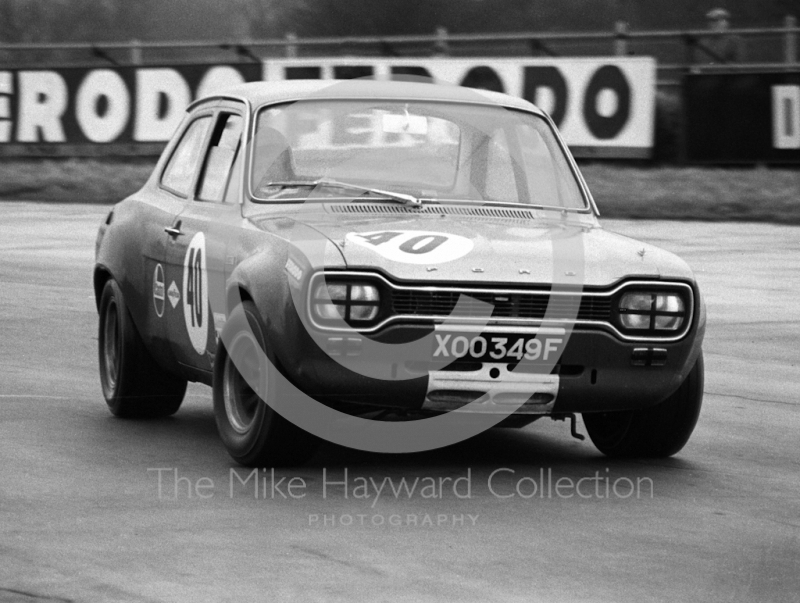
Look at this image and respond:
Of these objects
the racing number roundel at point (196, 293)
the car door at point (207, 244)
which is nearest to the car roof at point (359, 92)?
the car door at point (207, 244)

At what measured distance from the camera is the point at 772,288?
43.4ft

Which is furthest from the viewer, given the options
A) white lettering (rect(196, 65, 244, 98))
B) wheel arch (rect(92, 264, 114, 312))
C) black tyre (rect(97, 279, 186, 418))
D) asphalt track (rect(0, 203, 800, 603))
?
white lettering (rect(196, 65, 244, 98))

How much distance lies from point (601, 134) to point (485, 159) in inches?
567

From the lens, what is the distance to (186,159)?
7.51 m

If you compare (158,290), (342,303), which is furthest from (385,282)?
(158,290)

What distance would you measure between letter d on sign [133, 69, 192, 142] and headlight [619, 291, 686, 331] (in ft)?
58.6

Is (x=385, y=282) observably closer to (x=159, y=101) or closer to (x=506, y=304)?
(x=506, y=304)

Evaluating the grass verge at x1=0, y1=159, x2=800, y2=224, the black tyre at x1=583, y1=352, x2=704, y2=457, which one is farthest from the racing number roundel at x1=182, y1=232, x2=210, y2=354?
the grass verge at x1=0, y1=159, x2=800, y2=224

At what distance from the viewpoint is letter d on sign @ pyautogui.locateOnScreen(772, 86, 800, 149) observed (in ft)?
65.7

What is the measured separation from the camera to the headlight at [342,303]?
5.70m

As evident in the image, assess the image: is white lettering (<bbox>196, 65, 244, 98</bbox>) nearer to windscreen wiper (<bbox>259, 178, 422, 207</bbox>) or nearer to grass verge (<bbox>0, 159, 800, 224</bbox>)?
grass verge (<bbox>0, 159, 800, 224</bbox>)

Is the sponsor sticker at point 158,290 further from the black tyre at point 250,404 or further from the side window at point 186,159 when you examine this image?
the black tyre at point 250,404

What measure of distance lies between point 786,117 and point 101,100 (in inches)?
390

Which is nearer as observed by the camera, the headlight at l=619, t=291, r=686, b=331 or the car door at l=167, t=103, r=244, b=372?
the headlight at l=619, t=291, r=686, b=331
